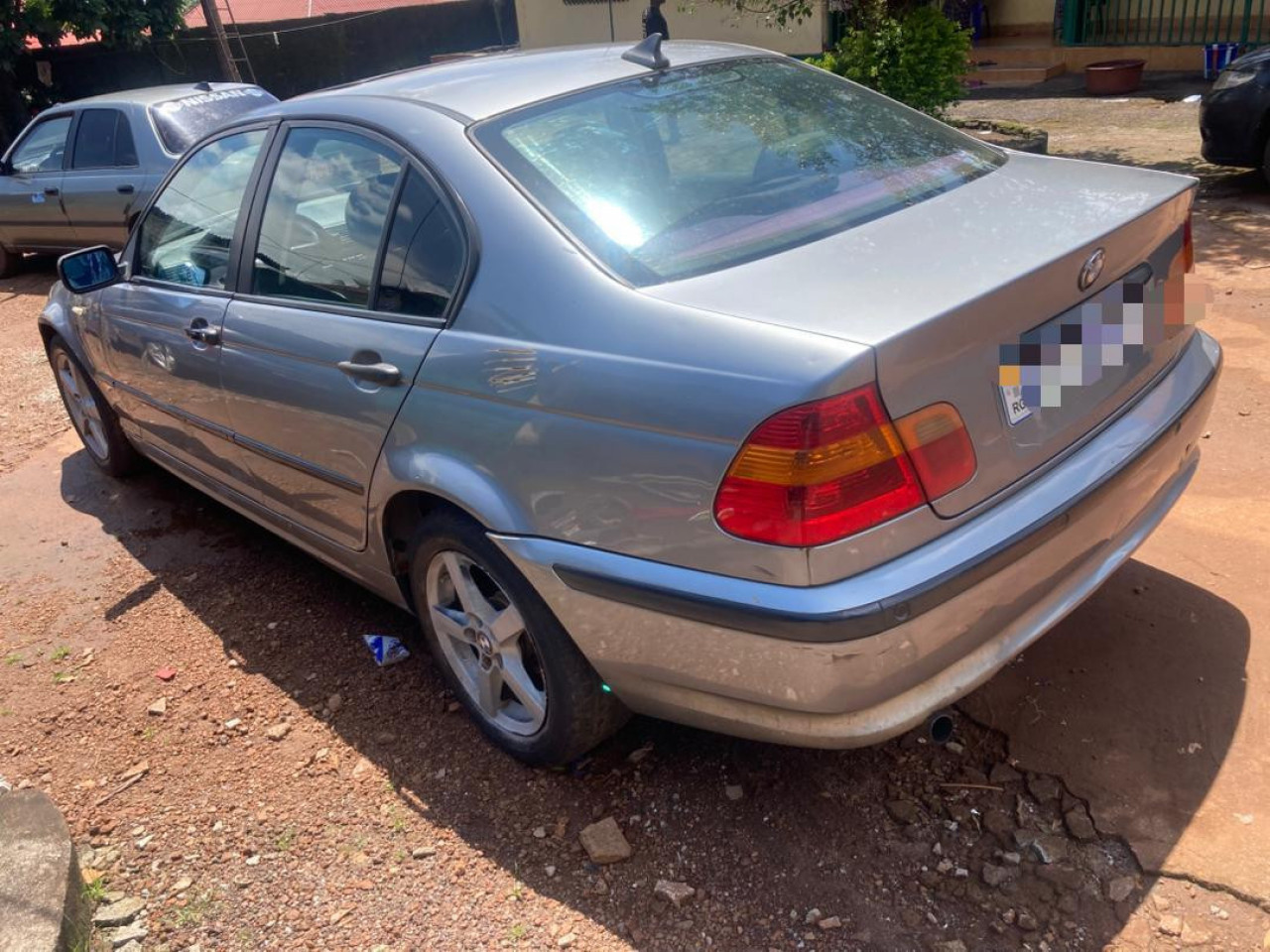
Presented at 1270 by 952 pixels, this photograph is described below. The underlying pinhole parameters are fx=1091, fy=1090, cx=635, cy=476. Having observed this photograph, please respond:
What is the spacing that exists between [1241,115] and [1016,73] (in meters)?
7.97

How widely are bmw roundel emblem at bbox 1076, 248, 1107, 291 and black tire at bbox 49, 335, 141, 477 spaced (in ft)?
13.5

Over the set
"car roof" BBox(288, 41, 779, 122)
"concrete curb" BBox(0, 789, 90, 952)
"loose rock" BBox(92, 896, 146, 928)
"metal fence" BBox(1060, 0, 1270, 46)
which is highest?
"car roof" BBox(288, 41, 779, 122)

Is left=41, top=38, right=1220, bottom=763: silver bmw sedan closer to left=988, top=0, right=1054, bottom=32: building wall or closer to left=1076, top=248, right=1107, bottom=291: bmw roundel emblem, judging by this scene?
left=1076, top=248, right=1107, bottom=291: bmw roundel emblem

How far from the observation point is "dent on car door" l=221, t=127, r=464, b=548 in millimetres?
2818

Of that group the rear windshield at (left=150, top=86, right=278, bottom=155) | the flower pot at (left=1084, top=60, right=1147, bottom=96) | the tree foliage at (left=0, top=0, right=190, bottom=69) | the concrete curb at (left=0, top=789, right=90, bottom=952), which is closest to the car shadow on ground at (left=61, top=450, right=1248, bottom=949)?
the concrete curb at (left=0, top=789, right=90, bottom=952)

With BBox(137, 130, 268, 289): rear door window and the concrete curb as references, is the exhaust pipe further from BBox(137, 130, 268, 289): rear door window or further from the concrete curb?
BBox(137, 130, 268, 289): rear door window

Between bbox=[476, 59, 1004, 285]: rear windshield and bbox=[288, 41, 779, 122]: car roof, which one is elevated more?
bbox=[288, 41, 779, 122]: car roof

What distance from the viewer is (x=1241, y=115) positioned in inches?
299

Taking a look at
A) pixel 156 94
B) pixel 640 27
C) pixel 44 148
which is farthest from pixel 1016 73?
pixel 44 148

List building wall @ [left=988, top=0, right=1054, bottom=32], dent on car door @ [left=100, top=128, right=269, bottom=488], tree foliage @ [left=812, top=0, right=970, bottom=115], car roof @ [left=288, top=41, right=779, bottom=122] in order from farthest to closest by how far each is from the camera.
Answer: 1. building wall @ [left=988, top=0, right=1054, bottom=32]
2. tree foliage @ [left=812, top=0, right=970, bottom=115]
3. dent on car door @ [left=100, top=128, right=269, bottom=488]
4. car roof @ [left=288, top=41, right=779, bottom=122]

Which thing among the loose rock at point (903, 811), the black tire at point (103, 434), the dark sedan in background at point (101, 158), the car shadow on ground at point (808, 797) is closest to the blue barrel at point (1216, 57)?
the dark sedan in background at point (101, 158)

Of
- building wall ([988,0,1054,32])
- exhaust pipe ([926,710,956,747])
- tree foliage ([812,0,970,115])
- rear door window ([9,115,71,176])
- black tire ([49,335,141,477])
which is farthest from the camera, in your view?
building wall ([988,0,1054,32])

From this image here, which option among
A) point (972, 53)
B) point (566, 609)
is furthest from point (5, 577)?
point (972, 53)

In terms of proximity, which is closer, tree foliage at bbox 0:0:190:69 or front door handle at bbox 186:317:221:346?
front door handle at bbox 186:317:221:346
